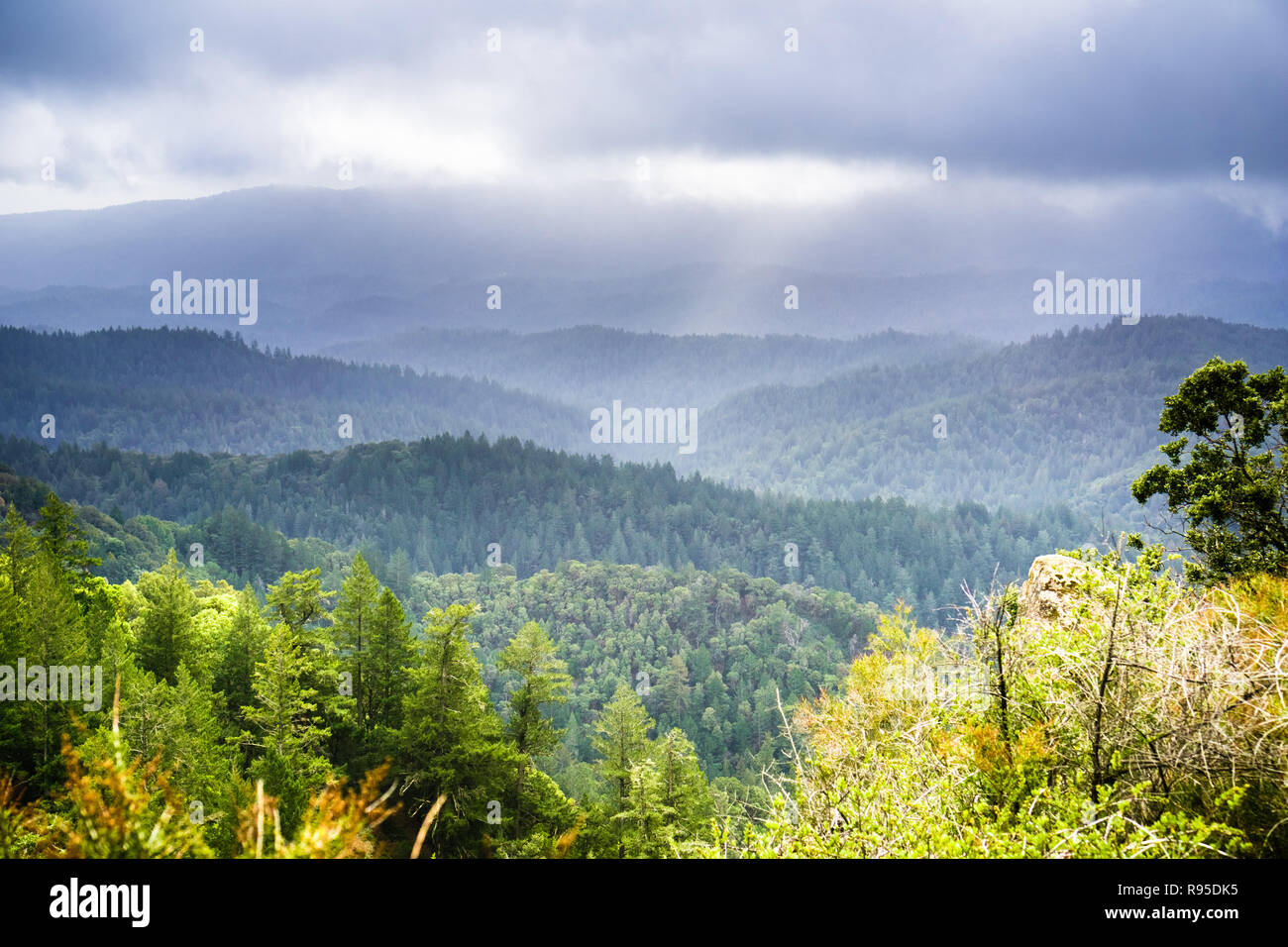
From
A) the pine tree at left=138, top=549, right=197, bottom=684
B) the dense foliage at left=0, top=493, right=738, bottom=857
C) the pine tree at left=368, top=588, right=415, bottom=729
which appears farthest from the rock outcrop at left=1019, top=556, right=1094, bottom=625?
the pine tree at left=138, top=549, right=197, bottom=684

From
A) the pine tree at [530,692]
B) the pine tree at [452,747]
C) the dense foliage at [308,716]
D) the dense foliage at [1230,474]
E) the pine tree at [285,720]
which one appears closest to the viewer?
the dense foliage at [1230,474]

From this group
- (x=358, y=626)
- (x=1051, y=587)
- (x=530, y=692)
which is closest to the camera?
(x=1051, y=587)

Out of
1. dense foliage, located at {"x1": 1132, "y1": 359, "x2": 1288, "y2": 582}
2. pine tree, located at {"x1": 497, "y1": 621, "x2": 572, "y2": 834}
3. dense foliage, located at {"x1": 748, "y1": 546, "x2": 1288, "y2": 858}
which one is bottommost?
pine tree, located at {"x1": 497, "y1": 621, "x2": 572, "y2": 834}

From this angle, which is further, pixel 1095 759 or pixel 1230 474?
pixel 1230 474

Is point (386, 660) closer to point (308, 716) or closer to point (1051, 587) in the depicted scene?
point (308, 716)

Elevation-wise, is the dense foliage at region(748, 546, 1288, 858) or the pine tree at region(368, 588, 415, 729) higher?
the dense foliage at region(748, 546, 1288, 858)

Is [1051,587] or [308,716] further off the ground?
[1051,587]

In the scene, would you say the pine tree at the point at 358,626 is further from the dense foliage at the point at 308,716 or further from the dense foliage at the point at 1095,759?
the dense foliage at the point at 1095,759

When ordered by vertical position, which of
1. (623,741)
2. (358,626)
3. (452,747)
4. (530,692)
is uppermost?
(358,626)

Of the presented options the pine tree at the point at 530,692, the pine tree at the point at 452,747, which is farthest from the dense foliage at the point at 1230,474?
the pine tree at the point at 452,747

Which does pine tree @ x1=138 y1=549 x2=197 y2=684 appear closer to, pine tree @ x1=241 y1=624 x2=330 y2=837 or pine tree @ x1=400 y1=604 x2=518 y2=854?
pine tree @ x1=241 y1=624 x2=330 y2=837

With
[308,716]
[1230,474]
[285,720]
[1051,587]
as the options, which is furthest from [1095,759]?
[308,716]

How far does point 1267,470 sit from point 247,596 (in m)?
34.9

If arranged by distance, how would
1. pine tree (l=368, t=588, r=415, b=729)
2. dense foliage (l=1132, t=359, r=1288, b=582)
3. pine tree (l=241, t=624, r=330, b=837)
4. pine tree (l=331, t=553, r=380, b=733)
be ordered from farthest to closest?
pine tree (l=331, t=553, r=380, b=733)
pine tree (l=368, t=588, r=415, b=729)
pine tree (l=241, t=624, r=330, b=837)
dense foliage (l=1132, t=359, r=1288, b=582)
